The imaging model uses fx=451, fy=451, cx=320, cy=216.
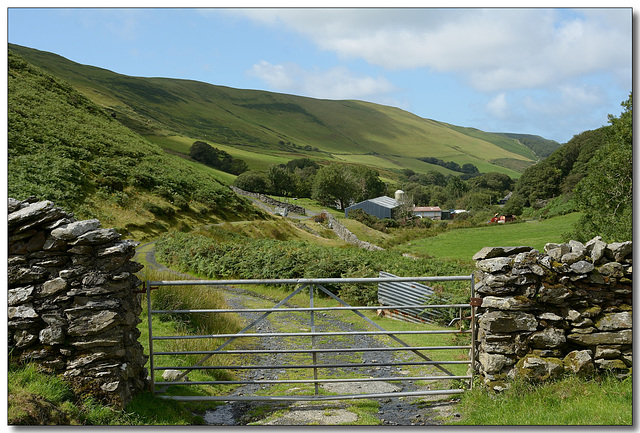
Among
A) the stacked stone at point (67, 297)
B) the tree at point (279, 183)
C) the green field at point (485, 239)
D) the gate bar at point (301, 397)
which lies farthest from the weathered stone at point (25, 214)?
the tree at point (279, 183)

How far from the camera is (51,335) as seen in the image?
545 centimetres

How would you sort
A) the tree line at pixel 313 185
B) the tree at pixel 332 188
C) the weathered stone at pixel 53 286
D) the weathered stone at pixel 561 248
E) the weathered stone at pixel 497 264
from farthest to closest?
the tree at pixel 332 188, the tree line at pixel 313 185, the weathered stone at pixel 561 248, the weathered stone at pixel 497 264, the weathered stone at pixel 53 286

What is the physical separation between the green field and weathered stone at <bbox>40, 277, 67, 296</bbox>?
3037cm

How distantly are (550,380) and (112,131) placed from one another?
57.4 m

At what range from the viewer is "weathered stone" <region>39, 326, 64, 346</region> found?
214 inches

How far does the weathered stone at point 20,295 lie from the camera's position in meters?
5.36

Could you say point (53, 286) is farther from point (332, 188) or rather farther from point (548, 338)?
point (332, 188)

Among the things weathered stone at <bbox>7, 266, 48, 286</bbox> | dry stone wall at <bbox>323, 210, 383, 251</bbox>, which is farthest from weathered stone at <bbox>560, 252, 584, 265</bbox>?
dry stone wall at <bbox>323, 210, 383, 251</bbox>

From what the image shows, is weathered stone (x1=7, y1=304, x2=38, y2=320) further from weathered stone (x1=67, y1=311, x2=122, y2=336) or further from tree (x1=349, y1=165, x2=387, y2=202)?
tree (x1=349, y1=165, x2=387, y2=202)

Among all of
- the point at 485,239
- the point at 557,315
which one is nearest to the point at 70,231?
the point at 557,315

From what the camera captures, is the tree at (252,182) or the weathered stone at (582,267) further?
the tree at (252,182)

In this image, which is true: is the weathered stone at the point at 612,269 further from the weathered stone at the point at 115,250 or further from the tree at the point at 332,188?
the tree at the point at 332,188

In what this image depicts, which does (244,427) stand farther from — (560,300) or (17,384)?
(560,300)

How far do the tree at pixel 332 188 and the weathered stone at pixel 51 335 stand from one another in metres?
89.9
